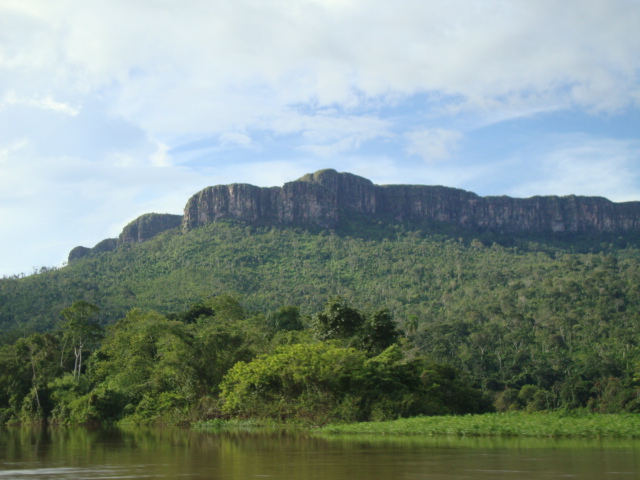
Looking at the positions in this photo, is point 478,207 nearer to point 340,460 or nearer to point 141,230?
point 141,230

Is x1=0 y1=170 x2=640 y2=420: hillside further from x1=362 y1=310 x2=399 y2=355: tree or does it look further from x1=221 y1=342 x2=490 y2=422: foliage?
x1=221 y1=342 x2=490 y2=422: foliage

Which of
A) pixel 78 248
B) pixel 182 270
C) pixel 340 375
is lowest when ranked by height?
pixel 340 375

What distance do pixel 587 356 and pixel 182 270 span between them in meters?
54.9

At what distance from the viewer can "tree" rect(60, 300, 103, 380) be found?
4041 centimetres

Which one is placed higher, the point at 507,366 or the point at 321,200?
the point at 321,200

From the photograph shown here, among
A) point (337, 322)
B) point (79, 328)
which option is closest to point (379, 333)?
point (337, 322)

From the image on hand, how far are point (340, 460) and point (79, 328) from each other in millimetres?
32578

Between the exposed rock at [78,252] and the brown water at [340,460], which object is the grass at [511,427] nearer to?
the brown water at [340,460]

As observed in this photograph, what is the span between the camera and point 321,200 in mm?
115375

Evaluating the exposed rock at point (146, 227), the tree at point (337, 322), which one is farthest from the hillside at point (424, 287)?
the tree at point (337, 322)

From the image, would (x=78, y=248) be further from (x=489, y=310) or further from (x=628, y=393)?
(x=628, y=393)

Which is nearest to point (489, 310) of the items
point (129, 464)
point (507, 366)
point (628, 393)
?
point (507, 366)

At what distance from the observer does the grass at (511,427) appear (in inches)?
615

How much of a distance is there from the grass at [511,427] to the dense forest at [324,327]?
3.08 m
